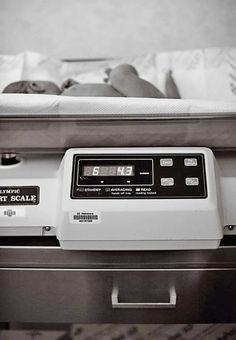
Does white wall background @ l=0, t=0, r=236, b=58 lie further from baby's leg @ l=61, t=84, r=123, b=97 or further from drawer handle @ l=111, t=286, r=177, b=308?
drawer handle @ l=111, t=286, r=177, b=308

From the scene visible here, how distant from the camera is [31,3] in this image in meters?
1.70

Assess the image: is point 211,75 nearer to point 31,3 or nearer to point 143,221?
point 31,3

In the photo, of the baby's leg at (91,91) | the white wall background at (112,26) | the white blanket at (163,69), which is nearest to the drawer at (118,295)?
the baby's leg at (91,91)

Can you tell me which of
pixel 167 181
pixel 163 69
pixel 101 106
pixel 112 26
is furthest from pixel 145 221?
pixel 112 26

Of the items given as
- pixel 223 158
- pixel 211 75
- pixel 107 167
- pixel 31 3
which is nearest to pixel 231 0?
pixel 211 75

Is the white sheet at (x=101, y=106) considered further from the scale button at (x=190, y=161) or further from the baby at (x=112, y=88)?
the baby at (x=112, y=88)

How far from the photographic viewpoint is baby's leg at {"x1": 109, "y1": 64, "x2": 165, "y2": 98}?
1.14 m

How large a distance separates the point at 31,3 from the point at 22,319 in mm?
1118

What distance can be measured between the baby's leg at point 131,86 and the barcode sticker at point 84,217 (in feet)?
1.22

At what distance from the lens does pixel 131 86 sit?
1.16 m

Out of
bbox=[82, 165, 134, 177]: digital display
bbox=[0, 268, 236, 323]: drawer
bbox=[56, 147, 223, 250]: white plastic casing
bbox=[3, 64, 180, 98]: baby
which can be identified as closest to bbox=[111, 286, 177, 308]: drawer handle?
bbox=[0, 268, 236, 323]: drawer

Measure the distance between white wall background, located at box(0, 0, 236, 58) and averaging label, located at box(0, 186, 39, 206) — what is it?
0.92 meters

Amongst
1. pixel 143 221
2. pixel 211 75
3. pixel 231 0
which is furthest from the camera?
pixel 231 0

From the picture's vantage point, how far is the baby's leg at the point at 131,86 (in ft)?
3.75
